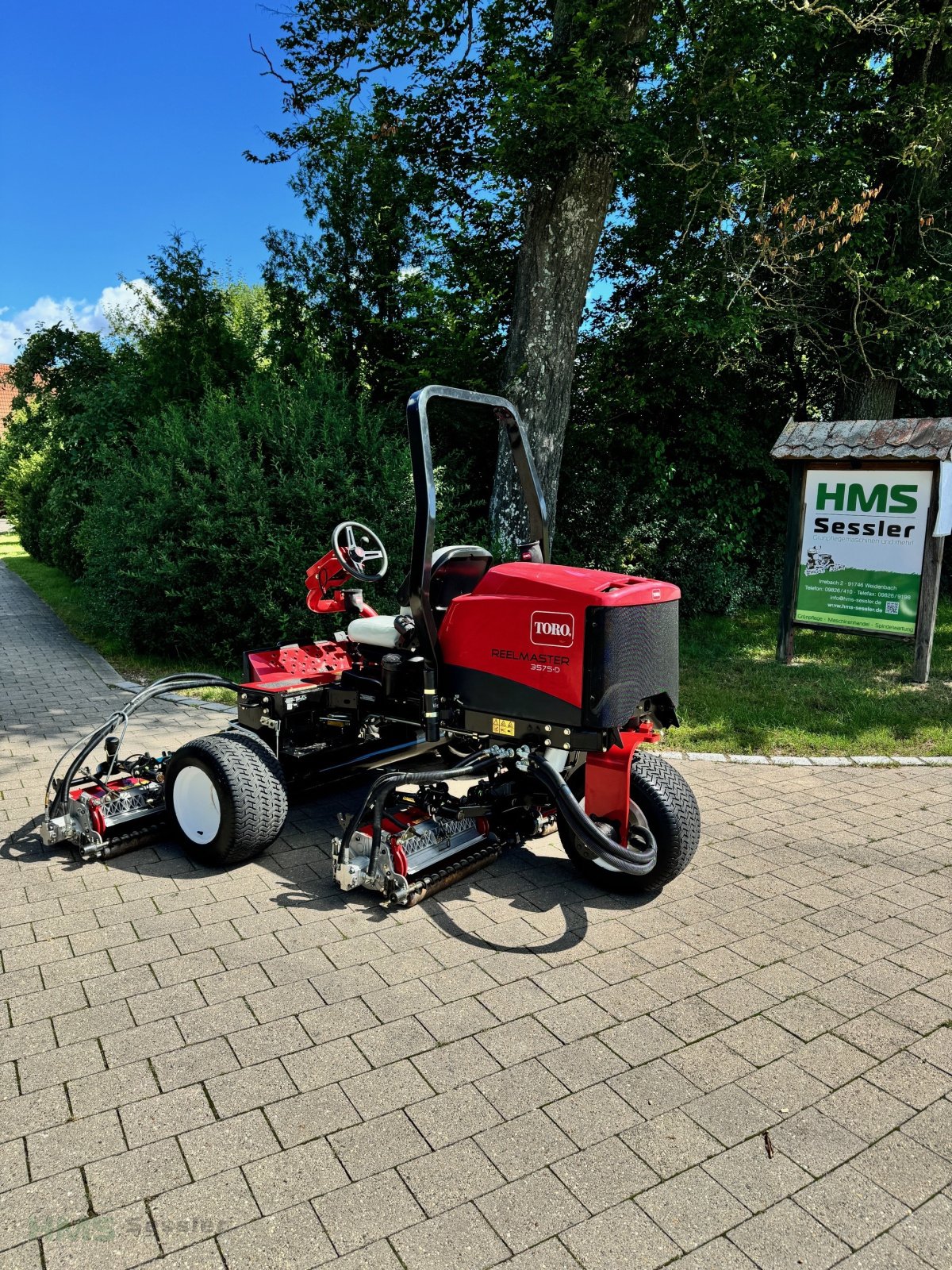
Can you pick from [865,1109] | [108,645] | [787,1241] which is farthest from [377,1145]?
[108,645]

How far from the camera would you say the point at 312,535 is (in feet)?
26.6

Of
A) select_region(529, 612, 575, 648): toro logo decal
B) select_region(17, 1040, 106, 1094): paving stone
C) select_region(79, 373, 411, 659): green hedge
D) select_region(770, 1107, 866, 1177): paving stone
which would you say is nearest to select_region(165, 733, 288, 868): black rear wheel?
select_region(17, 1040, 106, 1094): paving stone

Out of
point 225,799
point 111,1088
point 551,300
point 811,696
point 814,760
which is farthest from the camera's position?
point 551,300

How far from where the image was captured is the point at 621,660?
341cm

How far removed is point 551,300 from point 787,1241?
7.99m

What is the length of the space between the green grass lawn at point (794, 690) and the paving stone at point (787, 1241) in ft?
13.8

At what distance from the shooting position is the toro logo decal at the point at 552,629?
343cm

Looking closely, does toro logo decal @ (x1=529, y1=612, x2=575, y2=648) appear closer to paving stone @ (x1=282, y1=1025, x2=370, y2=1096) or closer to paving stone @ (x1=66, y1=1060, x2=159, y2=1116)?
paving stone @ (x1=282, y1=1025, x2=370, y2=1096)

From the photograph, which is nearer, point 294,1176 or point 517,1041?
point 294,1176

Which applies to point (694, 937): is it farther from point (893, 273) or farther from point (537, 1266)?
point (893, 273)

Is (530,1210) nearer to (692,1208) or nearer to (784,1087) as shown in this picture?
(692,1208)

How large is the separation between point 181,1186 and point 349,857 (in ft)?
5.28

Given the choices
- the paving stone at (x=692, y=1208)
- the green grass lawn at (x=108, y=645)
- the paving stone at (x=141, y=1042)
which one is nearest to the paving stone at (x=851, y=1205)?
the paving stone at (x=692, y=1208)

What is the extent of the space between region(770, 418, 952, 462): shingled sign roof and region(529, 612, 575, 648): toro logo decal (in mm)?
5607
